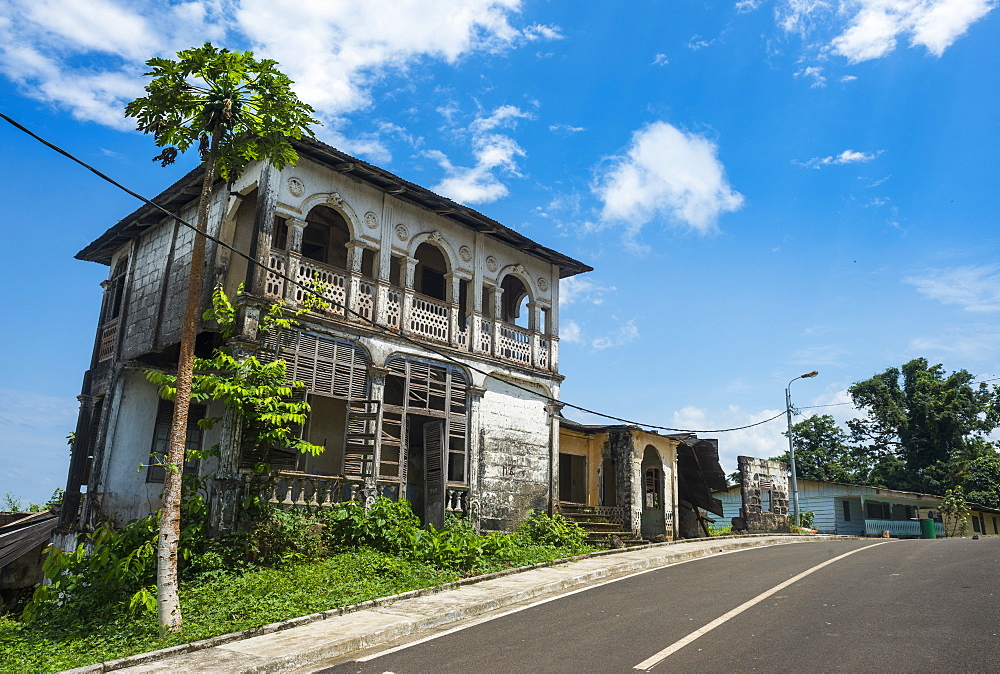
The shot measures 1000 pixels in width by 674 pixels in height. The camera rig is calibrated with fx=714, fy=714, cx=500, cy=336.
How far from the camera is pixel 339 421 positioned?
1673cm

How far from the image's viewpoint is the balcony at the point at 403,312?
14.1 meters

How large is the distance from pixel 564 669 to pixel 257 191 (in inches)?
466

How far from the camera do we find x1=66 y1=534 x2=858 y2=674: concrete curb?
7.29 metres

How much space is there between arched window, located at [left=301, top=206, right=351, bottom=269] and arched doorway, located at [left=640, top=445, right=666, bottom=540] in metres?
10.9

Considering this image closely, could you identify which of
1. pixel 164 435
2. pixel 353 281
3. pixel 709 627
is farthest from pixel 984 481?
pixel 164 435

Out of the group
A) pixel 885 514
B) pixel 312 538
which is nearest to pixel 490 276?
pixel 312 538

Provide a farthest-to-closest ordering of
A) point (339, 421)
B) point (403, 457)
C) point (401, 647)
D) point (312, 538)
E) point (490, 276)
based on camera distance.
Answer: point (490, 276), point (339, 421), point (403, 457), point (312, 538), point (401, 647)

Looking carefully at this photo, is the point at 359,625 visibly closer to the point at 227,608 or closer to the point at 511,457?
the point at 227,608

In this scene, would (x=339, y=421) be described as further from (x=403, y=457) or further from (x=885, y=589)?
(x=885, y=589)

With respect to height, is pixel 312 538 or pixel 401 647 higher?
pixel 312 538

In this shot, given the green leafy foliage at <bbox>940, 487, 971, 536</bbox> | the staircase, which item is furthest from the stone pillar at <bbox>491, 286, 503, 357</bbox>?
the green leafy foliage at <bbox>940, 487, 971, 536</bbox>

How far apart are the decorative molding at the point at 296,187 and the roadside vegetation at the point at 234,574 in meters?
6.29

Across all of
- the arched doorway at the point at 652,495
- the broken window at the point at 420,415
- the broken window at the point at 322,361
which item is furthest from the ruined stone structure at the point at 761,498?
the broken window at the point at 322,361

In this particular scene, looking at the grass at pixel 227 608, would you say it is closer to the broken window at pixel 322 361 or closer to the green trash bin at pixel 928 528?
the broken window at pixel 322 361
